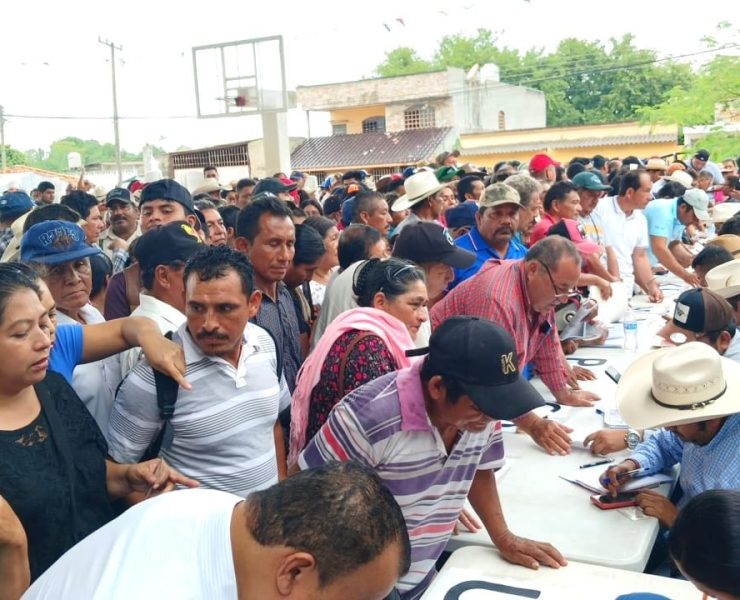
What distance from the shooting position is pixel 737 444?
2.21 m

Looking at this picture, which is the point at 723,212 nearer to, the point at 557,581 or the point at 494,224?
the point at 494,224

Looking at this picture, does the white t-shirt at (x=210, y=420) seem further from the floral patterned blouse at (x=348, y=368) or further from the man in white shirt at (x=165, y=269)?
the man in white shirt at (x=165, y=269)

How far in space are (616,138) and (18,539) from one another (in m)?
25.9

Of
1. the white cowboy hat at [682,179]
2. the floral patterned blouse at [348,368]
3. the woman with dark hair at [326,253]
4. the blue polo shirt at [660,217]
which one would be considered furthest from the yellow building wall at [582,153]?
the floral patterned blouse at [348,368]

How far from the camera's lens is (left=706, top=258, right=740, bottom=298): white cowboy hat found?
3291 millimetres

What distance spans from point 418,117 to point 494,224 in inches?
989

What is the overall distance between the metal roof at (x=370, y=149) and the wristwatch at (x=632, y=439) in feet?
71.8

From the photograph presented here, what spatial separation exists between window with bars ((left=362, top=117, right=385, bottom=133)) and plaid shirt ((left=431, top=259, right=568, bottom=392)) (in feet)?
89.6

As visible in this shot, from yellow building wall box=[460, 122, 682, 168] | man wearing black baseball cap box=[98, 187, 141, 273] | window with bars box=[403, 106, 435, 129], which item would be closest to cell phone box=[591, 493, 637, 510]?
man wearing black baseball cap box=[98, 187, 141, 273]

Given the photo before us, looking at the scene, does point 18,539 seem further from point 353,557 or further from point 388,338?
point 388,338

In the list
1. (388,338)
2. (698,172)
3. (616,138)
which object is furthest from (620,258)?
(616,138)

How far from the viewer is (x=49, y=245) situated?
8.14 ft

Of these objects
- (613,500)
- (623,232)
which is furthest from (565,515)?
(623,232)

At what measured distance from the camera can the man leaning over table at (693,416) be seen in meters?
2.20
